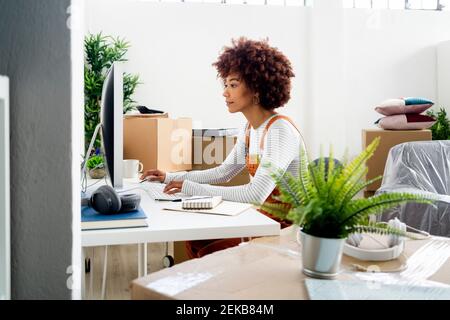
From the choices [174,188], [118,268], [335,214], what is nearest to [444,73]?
[118,268]

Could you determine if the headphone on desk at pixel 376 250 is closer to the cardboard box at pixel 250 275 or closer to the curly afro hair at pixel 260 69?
the cardboard box at pixel 250 275

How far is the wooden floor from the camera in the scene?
8.49 feet

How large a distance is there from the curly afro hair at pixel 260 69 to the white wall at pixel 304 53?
2.55 meters

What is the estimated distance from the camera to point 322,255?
0.80 meters

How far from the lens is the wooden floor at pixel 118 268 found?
259 cm

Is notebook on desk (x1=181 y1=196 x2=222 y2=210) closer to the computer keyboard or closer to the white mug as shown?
the computer keyboard

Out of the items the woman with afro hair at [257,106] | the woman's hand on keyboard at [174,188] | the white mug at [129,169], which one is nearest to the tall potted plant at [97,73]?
the white mug at [129,169]

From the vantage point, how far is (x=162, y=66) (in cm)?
452

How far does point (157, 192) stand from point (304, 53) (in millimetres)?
3477

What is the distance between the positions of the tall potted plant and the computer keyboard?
1839 mm

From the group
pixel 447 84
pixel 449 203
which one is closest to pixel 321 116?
pixel 447 84

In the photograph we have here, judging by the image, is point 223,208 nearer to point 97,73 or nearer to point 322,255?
point 322,255
